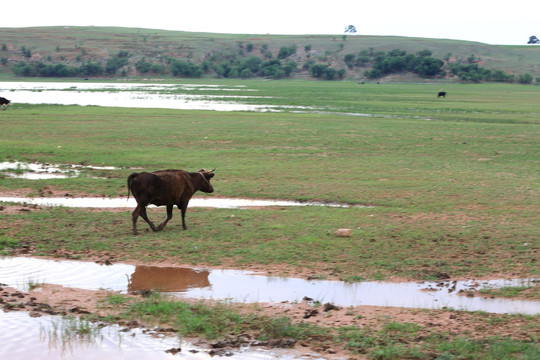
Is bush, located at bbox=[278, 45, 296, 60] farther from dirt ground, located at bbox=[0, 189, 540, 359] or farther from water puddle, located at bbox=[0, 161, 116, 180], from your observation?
dirt ground, located at bbox=[0, 189, 540, 359]

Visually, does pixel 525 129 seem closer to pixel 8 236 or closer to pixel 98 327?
pixel 8 236

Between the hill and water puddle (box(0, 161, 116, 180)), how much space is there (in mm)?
97550

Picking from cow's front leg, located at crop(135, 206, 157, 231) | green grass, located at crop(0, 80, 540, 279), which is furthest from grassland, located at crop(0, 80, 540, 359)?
cow's front leg, located at crop(135, 206, 157, 231)

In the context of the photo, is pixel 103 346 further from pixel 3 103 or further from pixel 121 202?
pixel 3 103

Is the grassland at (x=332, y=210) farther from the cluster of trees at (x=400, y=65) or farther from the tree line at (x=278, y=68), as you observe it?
the tree line at (x=278, y=68)

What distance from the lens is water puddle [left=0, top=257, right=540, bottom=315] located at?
30.9 ft

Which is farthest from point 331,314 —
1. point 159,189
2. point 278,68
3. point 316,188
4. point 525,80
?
point 278,68

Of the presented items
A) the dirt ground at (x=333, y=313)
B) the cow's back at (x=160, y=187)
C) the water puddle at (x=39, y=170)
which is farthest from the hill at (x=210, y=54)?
the dirt ground at (x=333, y=313)

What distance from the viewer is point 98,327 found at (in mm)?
8062

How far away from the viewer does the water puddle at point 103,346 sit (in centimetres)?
742

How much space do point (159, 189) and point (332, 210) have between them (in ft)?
14.1

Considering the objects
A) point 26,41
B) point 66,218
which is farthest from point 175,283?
point 26,41

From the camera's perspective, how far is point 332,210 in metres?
15.2

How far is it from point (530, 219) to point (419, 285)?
5.39 m
